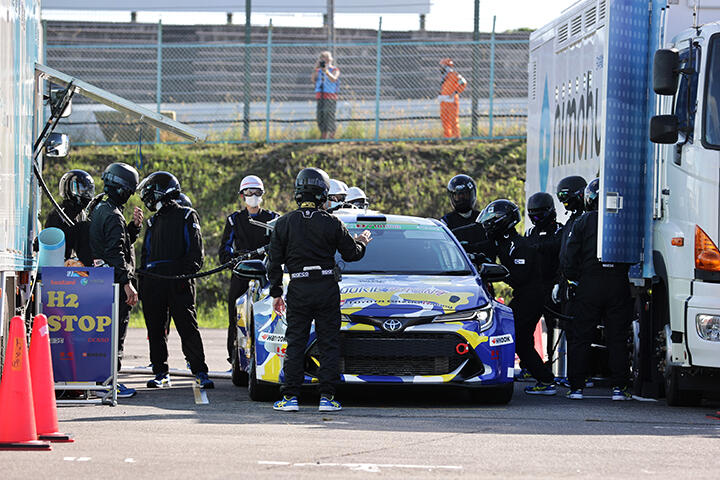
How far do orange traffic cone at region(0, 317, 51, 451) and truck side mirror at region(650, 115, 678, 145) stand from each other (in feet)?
17.2

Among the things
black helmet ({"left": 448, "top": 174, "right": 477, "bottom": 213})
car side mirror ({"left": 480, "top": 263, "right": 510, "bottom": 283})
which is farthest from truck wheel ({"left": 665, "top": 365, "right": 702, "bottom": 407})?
black helmet ({"left": 448, "top": 174, "right": 477, "bottom": 213})

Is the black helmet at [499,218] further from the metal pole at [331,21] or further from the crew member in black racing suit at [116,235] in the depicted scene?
the metal pole at [331,21]

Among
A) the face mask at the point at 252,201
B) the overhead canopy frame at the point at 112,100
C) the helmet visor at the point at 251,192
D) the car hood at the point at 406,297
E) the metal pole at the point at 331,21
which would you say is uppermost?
the metal pole at the point at 331,21

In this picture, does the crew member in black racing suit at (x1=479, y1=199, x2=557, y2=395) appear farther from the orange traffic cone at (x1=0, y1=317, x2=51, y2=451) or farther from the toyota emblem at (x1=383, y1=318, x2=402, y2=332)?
the orange traffic cone at (x1=0, y1=317, x2=51, y2=451)

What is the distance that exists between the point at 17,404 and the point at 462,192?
7025 mm

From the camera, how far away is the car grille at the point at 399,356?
1125 cm

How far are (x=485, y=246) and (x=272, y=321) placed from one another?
3244mm

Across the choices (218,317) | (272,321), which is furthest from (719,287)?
(218,317)

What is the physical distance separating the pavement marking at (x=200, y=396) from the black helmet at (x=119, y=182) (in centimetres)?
180

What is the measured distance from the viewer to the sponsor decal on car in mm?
11414

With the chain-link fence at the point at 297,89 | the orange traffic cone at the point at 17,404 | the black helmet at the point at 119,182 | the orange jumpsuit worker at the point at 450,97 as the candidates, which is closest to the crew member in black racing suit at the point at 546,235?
the black helmet at the point at 119,182

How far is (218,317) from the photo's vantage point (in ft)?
79.2

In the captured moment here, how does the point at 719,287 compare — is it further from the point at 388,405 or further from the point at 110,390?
the point at 110,390

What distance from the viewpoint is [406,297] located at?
11.4 meters
